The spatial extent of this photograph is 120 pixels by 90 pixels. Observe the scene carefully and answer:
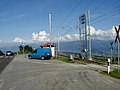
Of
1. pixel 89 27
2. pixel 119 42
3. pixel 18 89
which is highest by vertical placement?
pixel 89 27

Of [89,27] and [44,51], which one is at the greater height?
[89,27]

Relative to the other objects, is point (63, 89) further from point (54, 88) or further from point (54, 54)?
point (54, 54)

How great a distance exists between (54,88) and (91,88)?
5.56ft

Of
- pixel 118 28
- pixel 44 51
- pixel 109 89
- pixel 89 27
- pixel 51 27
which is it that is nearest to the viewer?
pixel 109 89

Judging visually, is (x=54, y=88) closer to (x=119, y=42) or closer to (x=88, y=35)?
(x=119, y=42)

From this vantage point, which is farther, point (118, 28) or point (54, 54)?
point (54, 54)

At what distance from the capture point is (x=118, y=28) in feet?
64.9

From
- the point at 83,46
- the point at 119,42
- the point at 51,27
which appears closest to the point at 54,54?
the point at 51,27

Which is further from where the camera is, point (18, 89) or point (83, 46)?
point (83, 46)

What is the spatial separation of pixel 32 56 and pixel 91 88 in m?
38.4

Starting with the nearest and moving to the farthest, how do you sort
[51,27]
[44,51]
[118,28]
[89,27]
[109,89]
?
[109,89]
[118,28]
[89,27]
[44,51]
[51,27]

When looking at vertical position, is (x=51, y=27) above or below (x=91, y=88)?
above

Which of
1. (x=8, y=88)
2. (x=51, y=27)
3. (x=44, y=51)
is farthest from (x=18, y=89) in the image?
(x=51, y=27)

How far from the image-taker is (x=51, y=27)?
55.3 meters
